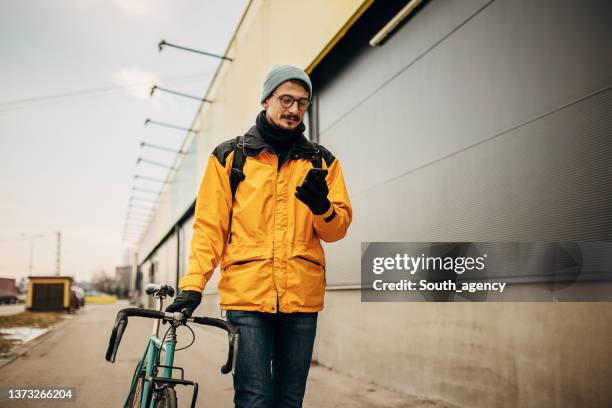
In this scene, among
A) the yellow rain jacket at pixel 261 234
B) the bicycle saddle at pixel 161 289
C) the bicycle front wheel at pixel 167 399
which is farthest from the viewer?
the bicycle saddle at pixel 161 289

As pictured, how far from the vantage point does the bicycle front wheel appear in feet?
7.51

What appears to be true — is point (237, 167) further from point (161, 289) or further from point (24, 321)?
point (24, 321)

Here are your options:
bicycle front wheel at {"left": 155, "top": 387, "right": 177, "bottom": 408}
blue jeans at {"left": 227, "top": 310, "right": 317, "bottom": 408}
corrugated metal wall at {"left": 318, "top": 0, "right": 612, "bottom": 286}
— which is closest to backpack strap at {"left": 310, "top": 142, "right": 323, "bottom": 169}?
blue jeans at {"left": 227, "top": 310, "right": 317, "bottom": 408}

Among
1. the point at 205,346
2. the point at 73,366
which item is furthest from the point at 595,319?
the point at 205,346

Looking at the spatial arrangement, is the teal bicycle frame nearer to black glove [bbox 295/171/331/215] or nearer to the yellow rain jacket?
the yellow rain jacket

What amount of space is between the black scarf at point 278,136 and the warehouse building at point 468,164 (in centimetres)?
200

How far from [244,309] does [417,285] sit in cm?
322

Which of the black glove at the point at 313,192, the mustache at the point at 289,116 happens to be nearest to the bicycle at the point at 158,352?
the black glove at the point at 313,192

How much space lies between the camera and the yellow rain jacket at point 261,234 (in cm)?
217

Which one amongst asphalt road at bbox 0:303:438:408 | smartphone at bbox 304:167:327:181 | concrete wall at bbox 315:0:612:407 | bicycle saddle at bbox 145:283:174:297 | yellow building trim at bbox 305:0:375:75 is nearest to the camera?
smartphone at bbox 304:167:327:181

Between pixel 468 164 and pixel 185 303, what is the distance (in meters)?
3.19

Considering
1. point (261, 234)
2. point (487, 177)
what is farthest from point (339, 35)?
point (261, 234)

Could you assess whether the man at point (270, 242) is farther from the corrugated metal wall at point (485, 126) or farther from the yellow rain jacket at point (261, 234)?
the corrugated metal wall at point (485, 126)

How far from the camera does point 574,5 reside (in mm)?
3365
